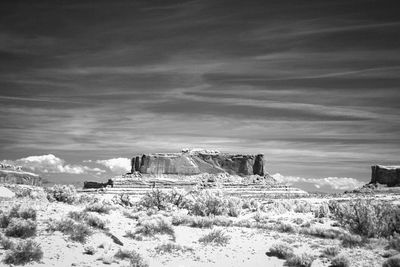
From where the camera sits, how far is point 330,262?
41.3 feet

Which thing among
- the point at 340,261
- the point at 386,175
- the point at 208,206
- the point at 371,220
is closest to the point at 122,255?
the point at 340,261

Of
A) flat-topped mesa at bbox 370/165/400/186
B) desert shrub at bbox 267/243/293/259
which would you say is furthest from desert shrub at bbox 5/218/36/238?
flat-topped mesa at bbox 370/165/400/186

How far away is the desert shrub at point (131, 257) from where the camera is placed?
443 inches

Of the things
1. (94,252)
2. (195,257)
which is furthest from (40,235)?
(195,257)

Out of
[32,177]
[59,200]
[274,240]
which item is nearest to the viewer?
[274,240]

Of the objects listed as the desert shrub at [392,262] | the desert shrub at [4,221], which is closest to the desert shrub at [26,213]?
the desert shrub at [4,221]

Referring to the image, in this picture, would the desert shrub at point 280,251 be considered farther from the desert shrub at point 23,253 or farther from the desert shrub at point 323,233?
the desert shrub at point 23,253

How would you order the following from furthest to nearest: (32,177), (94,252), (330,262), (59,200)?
1. (32,177)
2. (59,200)
3. (330,262)
4. (94,252)

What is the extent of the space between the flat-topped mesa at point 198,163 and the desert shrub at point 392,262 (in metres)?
68.8

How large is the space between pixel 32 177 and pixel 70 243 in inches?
1252

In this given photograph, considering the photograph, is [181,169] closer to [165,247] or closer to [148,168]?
[148,168]

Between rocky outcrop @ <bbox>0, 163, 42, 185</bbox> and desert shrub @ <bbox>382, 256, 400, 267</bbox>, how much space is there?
32825mm

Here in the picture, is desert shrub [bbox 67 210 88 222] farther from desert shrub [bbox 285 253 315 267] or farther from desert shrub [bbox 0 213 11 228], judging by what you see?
desert shrub [bbox 285 253 315 267]

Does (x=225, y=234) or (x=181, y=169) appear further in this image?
(x=181, y=169)
